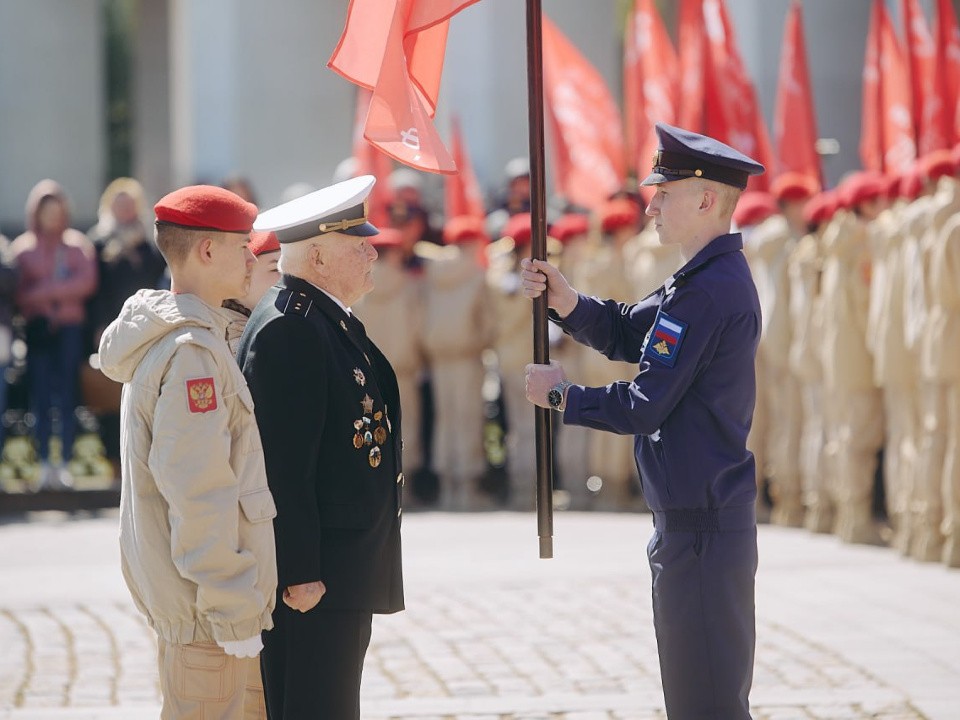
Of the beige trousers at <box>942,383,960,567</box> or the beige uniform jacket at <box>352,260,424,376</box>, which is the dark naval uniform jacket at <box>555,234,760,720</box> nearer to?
the beige trousers at <box>942,383,960,567</box>

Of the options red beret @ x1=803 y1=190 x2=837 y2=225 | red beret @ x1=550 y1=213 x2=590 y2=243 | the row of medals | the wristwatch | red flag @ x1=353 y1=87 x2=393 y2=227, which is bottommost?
the row of medals

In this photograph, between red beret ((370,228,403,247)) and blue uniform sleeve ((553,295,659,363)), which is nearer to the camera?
blue uniform sleeve ((553,295,659,363))

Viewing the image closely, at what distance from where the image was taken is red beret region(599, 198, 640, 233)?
1292 cm

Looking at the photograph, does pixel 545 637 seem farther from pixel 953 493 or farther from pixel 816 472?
pixel 816 472

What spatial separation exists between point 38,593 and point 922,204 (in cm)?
522

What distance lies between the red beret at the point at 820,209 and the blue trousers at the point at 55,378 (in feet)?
17.9

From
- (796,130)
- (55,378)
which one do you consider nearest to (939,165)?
(796,130)

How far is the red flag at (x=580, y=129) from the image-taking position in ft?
47.2

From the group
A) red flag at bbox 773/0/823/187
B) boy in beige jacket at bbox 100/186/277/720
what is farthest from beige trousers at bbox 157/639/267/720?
red flag at bbox 773/0/823/187

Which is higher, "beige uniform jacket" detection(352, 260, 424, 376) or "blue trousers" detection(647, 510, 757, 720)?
"beige uniform jacket" detection(352, 260, 424, 376)

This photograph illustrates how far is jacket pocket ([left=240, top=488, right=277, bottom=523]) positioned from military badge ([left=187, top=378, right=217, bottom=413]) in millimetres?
245

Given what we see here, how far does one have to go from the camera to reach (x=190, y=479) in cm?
403

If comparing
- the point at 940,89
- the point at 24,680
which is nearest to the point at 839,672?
the point at 24,680

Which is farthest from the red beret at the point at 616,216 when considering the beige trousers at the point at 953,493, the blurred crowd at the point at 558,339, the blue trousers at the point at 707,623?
the blue trousers at the point at 707,623
